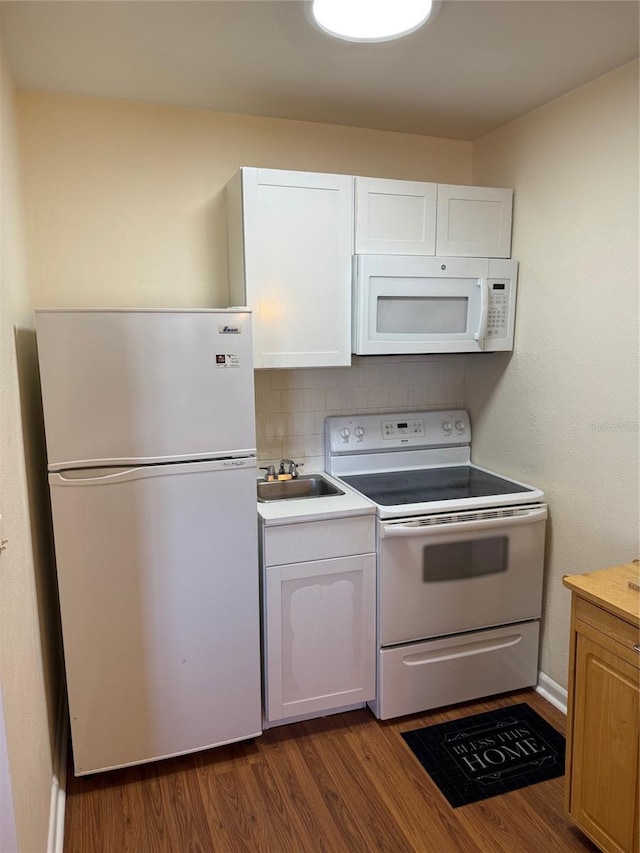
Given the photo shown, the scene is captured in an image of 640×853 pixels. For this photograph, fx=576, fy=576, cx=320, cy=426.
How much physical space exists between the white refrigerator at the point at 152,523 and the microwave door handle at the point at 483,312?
107 centimetres

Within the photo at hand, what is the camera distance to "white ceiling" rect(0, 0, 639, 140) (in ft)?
5.32

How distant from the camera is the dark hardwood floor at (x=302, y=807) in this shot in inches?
70.5

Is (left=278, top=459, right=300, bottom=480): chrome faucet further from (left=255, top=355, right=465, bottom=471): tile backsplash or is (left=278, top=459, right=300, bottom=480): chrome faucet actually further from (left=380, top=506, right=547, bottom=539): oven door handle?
(left=380, top=506, right=547, bottom=539): oven door handle

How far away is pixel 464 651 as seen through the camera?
2.40m

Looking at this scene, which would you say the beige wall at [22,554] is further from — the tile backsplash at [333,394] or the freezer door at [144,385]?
the tile backsplash at [333,394]

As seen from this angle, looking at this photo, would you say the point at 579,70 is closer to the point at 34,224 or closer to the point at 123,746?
the point at 34,224

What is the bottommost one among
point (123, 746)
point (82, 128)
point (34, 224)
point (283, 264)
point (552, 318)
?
point (123, 746)

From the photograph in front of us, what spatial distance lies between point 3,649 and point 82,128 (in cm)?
195

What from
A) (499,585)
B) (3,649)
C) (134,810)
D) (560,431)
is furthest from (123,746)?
(560,431)

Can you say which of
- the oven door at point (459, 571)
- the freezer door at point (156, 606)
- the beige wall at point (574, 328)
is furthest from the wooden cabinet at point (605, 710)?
the freezer door at point (156, 606)

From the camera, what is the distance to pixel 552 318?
2.35 m

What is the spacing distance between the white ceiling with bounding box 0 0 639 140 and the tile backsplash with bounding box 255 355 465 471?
1104 mm

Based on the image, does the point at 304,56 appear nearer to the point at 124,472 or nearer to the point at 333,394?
the point at 333,394

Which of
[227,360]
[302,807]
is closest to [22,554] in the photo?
[227,360]
